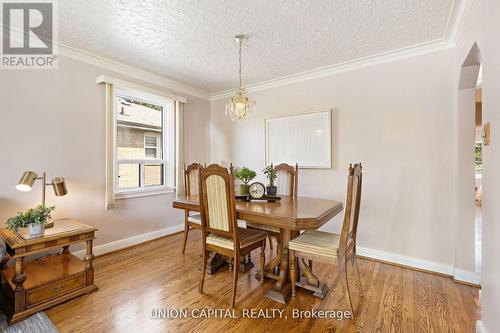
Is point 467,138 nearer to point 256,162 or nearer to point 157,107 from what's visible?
point 256,162

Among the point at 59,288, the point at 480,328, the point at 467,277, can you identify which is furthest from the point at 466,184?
the point at 59,288

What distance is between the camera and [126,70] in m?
3.18

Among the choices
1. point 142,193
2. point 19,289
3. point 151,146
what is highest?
point 151,146

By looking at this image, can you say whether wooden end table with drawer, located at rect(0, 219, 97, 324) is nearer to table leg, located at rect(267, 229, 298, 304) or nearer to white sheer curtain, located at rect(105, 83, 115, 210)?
white sheer curtain, located at rect(105, 83, 115, 210)

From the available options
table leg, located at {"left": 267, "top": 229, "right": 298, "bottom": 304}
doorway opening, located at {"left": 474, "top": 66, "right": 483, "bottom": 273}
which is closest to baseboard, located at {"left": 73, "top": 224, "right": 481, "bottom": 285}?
doorway opening, located at {"left": 474, "top": 66, "right": 483, "bottom": 273}

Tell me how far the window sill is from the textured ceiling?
1.75 m

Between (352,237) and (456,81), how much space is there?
6.12 feet

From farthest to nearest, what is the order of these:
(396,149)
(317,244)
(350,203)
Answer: (396,149) < (317,244) < (350,203)

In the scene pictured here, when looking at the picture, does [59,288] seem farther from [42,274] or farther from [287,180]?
[287,180]

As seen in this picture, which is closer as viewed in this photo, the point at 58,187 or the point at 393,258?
the point at 58,187

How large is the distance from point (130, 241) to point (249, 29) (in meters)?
3.06

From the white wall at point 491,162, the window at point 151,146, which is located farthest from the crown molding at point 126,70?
the white wall at point 491,162

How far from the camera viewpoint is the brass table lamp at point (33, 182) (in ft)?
6.80

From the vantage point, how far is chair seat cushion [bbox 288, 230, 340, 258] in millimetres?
1793
